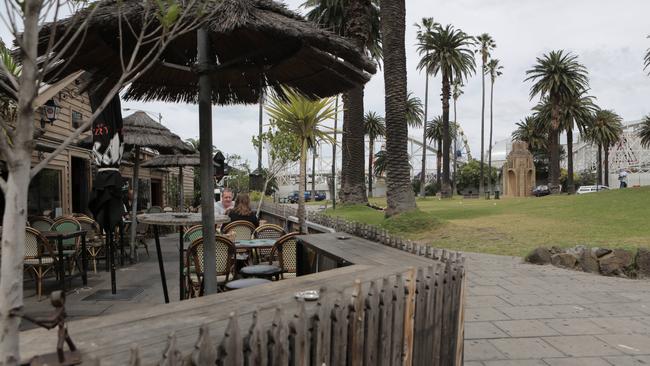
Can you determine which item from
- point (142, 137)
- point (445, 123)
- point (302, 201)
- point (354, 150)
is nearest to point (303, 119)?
point (302, 201)

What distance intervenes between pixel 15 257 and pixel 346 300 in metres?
1.46

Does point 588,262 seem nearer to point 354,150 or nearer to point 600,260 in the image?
point 600,260

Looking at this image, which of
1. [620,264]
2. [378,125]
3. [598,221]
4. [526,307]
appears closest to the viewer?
[526,307]

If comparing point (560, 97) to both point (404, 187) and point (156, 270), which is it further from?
point (156, 270)

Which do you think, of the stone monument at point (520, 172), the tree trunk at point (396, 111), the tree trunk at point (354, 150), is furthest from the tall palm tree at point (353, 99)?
the stone monument at point (520, 172)

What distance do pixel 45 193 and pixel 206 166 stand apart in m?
11.7

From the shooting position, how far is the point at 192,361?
1579 millimetres

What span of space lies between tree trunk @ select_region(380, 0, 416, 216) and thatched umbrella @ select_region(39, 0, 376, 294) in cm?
932

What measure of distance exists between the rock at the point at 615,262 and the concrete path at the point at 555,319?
1.08ft

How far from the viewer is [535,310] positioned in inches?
226

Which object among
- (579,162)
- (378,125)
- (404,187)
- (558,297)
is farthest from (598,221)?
(579,162)

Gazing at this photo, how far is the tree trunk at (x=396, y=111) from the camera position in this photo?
1405cm

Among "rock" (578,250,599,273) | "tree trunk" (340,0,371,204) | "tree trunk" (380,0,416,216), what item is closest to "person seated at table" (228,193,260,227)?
"rock" (578,250,599,273)

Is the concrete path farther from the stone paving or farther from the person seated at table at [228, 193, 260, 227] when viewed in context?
the person seated at table at [228, 193, 260, 227]
